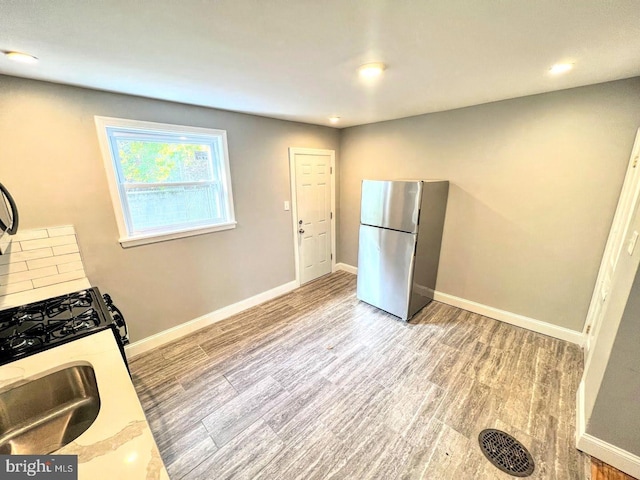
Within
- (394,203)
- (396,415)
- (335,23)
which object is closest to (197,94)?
(335,23)

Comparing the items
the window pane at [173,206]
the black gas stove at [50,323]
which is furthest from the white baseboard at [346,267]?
the black gas stove at [50,323]

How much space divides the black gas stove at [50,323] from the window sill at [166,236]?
1.79ft

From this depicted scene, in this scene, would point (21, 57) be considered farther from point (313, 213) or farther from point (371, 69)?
point (313, 213)

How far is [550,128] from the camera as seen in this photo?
2270mm

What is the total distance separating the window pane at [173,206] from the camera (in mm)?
2295

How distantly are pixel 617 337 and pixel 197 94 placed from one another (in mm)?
3234

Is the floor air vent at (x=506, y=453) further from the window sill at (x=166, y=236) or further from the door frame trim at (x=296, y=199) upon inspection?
the window sill at (x=166, y=236)

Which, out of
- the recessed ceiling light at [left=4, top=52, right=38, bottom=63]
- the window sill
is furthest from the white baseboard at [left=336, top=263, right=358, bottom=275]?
the recessed ceiling light at [left=4, top=52, right=38, bottom=63]

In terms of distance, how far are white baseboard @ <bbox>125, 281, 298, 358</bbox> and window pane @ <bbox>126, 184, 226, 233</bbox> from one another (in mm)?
1050

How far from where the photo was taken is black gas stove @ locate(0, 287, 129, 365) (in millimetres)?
1177

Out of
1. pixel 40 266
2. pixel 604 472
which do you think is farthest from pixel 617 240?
pixel 40 266

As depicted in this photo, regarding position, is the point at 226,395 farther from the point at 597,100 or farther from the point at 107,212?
the point at 597,100

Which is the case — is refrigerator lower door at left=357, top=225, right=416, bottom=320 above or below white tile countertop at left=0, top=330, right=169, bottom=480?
below

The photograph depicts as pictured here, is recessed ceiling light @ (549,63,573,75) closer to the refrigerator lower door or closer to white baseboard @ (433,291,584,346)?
the refrigerator lower door
